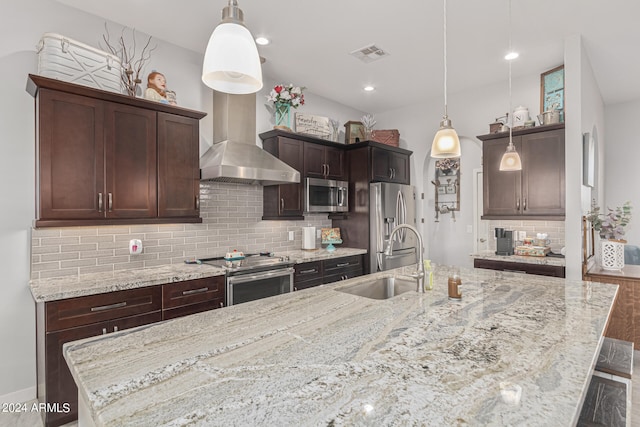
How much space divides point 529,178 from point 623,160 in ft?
8.57

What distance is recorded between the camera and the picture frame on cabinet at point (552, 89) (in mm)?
3641

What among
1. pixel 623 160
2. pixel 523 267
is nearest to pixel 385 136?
pixel 523 267

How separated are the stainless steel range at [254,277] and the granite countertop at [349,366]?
52.8 inches

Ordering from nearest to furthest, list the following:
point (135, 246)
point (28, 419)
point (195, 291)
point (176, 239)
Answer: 1. point (28, 419)
2. point (195, 291)
3. point (135, 246)
4. point (176, 239)

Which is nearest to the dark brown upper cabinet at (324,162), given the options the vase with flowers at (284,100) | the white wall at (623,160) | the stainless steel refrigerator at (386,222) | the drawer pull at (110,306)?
the vase with flowers at (284,100)

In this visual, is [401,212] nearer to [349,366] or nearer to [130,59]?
[130,59]

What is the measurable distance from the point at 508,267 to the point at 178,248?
11.2 ft

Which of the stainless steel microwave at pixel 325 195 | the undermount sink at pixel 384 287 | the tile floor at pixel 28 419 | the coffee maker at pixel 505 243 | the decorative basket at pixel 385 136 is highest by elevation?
the decorative basket at pixel 385 136

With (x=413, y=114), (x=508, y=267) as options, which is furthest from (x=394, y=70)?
(x=508, y=267)

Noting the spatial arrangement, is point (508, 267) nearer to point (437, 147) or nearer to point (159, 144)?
point (437, 147)

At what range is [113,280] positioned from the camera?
2482 mm

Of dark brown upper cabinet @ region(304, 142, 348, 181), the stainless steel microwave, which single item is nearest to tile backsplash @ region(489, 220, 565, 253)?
the stainless steel microwave

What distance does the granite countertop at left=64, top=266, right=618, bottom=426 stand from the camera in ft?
2.60

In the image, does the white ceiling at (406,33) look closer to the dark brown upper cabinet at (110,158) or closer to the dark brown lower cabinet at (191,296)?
the dark brown upper cabinet at (110,158)
